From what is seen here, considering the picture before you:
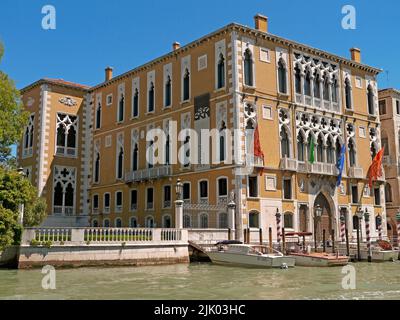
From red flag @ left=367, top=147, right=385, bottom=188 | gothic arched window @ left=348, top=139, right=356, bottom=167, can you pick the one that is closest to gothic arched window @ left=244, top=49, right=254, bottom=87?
gothic arched window @ left=348, top=139, right=356, bottom=167

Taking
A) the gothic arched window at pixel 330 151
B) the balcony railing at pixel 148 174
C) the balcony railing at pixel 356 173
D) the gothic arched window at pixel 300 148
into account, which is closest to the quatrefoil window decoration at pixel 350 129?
the gothic arched window at pixel 330 151

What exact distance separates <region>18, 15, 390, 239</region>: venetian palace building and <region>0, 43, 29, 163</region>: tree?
9.38 meters

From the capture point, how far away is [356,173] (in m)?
29.7

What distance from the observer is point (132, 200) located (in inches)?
1225

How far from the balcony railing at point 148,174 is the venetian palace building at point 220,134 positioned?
8 centimetres

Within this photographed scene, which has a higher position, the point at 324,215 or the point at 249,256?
the point at 324,215

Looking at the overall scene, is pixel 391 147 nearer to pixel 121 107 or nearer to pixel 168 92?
pixel 168 92

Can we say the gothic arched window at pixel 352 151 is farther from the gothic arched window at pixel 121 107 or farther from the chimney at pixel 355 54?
the gothic arched window at pixel 121 107

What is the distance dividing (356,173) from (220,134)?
9.12 metres

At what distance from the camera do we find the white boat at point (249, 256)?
19.6m

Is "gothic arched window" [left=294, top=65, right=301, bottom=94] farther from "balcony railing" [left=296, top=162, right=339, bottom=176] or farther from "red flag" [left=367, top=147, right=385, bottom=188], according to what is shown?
"red flag" [left=367, top=147, right=385, bottom=188]

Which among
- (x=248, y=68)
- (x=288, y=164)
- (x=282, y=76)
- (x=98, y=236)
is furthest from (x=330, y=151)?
(x=98, y=236)
